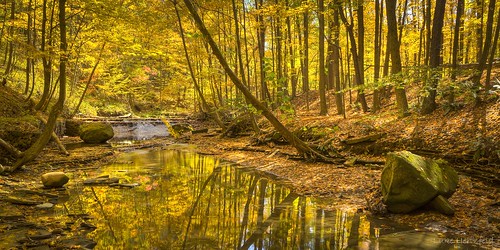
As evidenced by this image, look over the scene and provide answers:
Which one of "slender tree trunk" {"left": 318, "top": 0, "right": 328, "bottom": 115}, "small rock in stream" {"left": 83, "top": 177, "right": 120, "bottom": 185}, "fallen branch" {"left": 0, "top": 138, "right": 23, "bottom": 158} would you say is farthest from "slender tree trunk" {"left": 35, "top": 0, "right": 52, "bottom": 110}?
"slender tree trunk" {"left": 318, "top": 0, "right": 328, "bottom": 115}

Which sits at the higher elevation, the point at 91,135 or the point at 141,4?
the point at 141,4

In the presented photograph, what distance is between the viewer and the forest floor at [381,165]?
528 cm

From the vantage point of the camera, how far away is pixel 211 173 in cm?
997

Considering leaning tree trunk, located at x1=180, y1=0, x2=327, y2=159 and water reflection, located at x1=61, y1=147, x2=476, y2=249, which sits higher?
leaning tree trunk, located at x1=180, y1=0, x2=327, y2=159

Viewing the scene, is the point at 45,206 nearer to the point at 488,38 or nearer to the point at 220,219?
the point at 220,219

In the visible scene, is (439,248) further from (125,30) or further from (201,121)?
(201,121)

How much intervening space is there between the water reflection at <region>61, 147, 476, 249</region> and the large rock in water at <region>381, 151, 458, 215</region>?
525 mm

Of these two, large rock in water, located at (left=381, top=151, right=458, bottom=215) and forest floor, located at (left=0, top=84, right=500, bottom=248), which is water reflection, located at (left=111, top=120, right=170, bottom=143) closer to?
forest floor, located at (left=0, top=84, right=500, bottom=248)

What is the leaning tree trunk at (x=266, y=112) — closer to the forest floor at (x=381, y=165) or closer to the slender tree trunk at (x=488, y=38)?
the forest floor at (x=381, y=165)

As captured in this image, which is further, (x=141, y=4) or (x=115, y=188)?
(x=141, y=4)

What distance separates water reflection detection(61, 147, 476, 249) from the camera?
4625 mm

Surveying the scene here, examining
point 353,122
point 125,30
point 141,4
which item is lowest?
point 353,122

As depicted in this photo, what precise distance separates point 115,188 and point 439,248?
699cm

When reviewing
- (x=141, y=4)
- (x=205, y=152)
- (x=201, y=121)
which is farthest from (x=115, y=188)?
(x=201, y=121)
